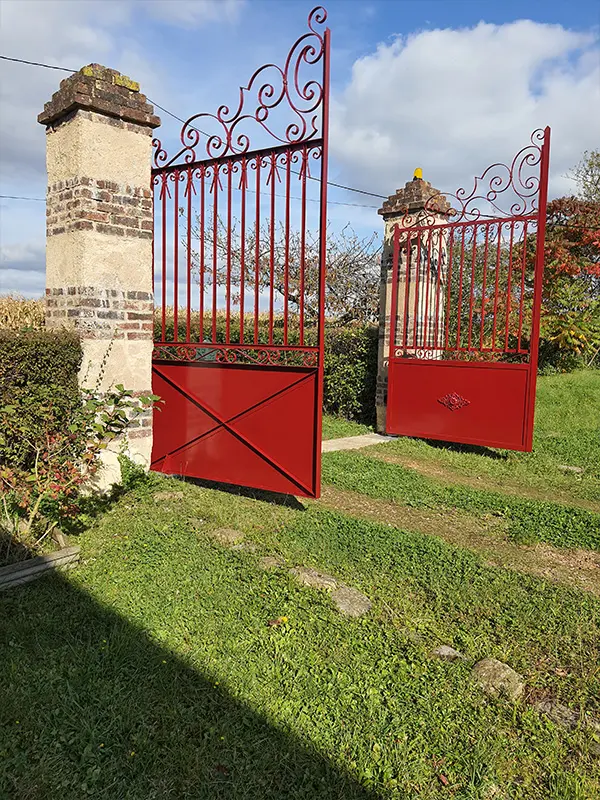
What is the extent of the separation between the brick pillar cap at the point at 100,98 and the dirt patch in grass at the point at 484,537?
146 inches

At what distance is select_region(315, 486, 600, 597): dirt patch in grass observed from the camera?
385 cm

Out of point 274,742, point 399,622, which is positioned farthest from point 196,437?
point 274,742

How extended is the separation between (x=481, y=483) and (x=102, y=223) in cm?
457

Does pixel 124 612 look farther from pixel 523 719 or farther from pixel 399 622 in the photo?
pixel 523 719

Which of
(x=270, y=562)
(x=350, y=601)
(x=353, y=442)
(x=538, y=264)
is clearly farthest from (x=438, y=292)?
(x=350, y=601)

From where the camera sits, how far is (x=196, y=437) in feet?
17.9

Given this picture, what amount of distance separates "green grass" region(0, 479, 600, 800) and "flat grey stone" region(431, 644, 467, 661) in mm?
50

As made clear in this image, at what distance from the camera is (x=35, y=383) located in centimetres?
428

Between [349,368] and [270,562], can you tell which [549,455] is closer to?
[349,368]

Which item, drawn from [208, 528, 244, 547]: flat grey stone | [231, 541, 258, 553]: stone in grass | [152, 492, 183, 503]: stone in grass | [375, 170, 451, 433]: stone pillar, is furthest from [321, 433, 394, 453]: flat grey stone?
[231, 541, 258, 553]: stone in grass

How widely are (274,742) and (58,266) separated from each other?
13.4 ft

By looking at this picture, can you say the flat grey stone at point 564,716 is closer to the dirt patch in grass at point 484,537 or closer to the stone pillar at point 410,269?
the dirt patch in grass at point 484,537

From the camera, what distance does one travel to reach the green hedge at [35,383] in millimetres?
4105

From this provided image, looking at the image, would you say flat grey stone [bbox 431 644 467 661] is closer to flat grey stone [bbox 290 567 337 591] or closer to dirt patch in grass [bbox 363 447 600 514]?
flat grey stone [bbox 290 567 337 591]
